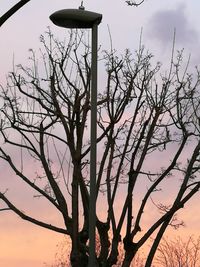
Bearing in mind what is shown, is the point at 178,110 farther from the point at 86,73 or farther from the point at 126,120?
the point at 86,73

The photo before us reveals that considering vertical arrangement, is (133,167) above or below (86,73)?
below

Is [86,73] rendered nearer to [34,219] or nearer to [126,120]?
[126,120]

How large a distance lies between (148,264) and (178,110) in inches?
162

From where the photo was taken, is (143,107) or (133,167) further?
(143,107)

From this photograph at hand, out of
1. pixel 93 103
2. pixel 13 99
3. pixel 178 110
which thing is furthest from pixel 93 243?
pixel 13 99

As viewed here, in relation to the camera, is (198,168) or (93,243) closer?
(93,243)

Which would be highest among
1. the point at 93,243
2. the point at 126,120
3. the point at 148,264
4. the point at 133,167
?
the point at 126,120

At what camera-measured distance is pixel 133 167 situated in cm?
1630

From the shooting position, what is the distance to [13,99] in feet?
61.3

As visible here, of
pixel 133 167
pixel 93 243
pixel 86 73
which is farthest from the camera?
pixel 86 73

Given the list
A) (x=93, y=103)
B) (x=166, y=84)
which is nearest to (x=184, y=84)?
(x=166, y=84)

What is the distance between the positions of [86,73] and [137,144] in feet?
8.45

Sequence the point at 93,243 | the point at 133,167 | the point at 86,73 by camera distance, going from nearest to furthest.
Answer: the point at 93,243 < the point at 133,167 < the point at 86,73

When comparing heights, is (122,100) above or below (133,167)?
above
